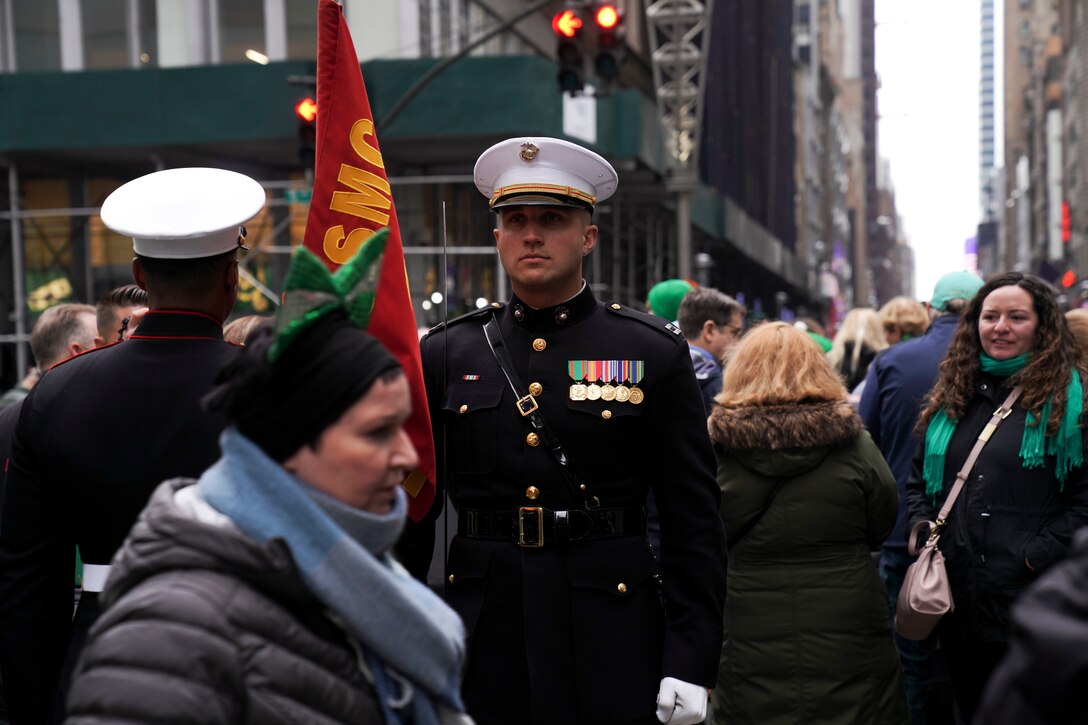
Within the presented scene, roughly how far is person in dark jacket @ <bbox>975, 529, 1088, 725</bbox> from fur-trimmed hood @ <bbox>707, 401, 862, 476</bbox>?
336 centimetres

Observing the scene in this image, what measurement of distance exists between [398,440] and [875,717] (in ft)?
11.9

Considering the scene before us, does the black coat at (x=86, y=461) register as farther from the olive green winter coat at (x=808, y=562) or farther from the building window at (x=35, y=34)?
the building window at (x=35, y=34)

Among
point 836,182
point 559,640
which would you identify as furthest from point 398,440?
point 836,182

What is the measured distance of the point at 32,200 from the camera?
71.7 feet

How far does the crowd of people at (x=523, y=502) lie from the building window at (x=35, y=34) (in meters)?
17.7

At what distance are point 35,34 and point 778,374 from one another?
1986cm

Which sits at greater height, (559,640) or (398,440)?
(398,440)

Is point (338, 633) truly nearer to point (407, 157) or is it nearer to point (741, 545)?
point (741, 545)

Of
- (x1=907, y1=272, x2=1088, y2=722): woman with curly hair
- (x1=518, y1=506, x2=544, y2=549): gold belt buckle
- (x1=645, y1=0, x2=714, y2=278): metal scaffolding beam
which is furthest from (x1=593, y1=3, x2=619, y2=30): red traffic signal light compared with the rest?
(x1=645, y1=0, x2=714, y2=278): metal scaffolding beam

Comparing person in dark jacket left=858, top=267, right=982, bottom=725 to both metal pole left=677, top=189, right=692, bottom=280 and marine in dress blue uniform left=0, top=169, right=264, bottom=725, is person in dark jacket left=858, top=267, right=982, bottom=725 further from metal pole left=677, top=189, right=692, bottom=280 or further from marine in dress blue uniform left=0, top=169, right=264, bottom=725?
metal pole left=677, top=189, right=692, bottom=280

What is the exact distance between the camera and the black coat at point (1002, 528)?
498cm

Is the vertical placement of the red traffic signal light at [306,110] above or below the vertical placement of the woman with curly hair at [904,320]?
above

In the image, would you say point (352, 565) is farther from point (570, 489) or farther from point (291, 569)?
point (570, 489)

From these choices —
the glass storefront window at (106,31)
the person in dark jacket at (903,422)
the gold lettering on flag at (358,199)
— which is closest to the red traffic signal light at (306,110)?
the person in dark jacket at (903,422)
